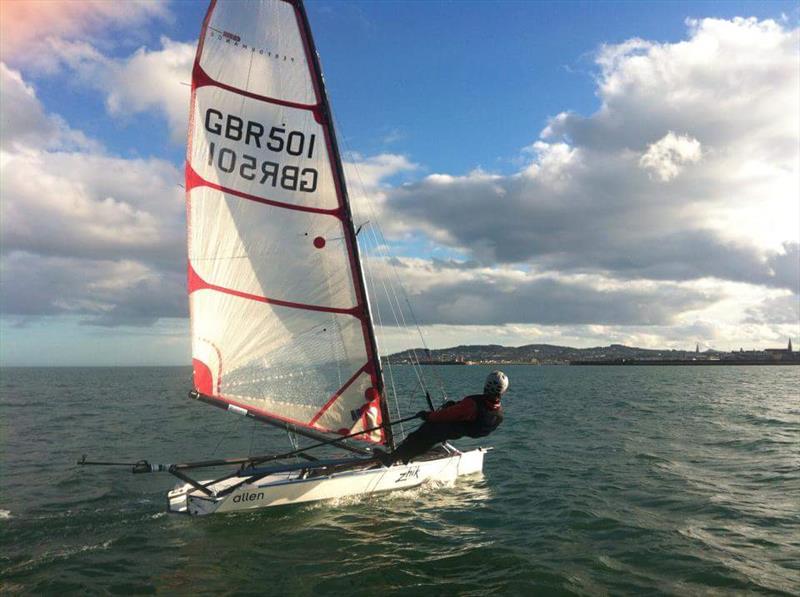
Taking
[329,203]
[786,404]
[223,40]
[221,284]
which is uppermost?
[223,40]

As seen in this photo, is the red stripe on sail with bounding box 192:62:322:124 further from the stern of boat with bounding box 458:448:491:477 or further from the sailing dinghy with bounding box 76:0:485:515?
the stern of boat with bounding box 458:448:491:477

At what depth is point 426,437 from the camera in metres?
9.78

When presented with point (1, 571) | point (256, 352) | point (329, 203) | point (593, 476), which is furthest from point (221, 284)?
point (593, 476)

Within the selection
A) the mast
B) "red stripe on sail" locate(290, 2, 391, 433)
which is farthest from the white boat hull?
"red stripe on sail" locate(290, 2, 391, 433)

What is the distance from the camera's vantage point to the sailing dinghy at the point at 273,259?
35.1ft

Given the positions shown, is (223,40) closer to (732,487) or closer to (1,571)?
(1,571)

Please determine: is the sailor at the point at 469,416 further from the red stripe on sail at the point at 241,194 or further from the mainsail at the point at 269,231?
the red stripe on sail at the point at 241,194

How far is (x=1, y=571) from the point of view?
7820 millimetres

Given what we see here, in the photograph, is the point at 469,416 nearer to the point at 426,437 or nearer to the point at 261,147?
the point at 426,437

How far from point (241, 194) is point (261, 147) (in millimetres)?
1043

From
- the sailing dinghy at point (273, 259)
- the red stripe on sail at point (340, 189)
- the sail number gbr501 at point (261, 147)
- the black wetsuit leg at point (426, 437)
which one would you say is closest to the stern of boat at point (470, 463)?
the sailing dinghy at point (273, 259)

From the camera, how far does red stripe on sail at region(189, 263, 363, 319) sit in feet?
35.6

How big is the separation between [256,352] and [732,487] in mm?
11051

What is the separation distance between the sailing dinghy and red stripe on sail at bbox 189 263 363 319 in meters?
0.02
